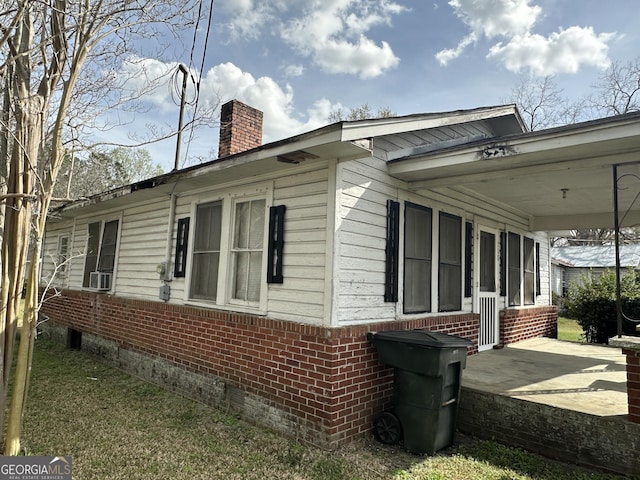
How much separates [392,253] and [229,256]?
7.07 feet

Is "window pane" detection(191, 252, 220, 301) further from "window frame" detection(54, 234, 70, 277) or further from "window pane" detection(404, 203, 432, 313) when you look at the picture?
"window frame" detection(54, 234, 70, 277)

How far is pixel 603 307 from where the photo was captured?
9.94 metres

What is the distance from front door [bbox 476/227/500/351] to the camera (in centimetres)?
669

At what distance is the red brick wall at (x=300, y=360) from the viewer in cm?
388

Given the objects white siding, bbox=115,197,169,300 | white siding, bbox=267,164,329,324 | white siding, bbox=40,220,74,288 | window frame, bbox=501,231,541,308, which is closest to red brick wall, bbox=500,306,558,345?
window frame, bbox=501,231,541,308

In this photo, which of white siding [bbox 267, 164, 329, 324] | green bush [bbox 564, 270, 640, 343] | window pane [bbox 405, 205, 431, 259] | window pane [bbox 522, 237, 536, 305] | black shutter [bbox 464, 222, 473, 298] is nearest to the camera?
white siding [bbox 267, 164, 329, 324]

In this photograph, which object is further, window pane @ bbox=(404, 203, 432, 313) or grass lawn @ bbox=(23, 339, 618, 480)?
window pane @ bbox=(404, 203, 432, 313)

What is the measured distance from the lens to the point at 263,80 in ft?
31.4

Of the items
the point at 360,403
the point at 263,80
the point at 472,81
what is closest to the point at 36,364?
the point at 360,403

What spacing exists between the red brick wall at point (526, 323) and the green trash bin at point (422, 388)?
153 inches

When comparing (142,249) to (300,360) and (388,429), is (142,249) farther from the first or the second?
(388,429)

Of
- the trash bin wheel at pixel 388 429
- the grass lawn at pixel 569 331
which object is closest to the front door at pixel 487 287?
the trash bin wheel at pixel 388 429

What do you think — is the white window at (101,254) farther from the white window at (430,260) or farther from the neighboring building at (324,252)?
the white window at (430,260)

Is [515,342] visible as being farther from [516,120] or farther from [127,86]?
[127,86]
